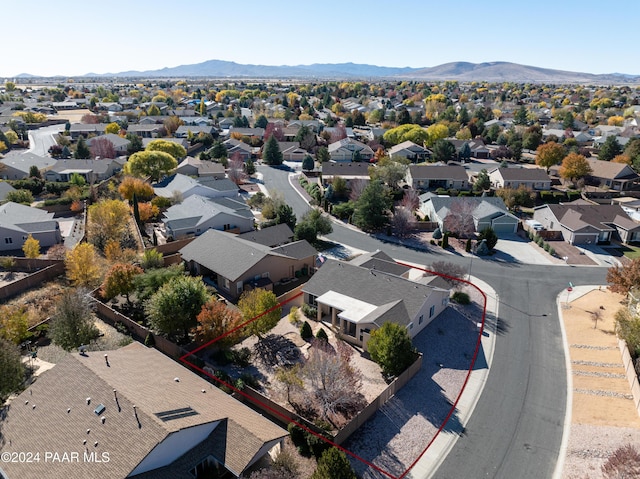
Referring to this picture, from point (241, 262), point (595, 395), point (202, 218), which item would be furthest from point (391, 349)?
point (202, 218)

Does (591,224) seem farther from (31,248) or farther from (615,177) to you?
(31,248)

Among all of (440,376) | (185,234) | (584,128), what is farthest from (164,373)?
(584,128)

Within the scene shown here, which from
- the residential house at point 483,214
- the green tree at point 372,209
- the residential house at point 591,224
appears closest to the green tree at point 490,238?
the residential house at point 483,214

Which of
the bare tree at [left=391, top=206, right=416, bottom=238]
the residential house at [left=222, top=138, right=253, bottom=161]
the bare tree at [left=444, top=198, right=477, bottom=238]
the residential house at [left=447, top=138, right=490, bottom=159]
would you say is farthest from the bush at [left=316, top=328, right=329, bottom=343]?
the residential house at [left=447, top=138, right=490, bottom=159]

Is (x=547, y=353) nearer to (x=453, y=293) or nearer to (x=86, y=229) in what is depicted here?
(x=453, y=293)

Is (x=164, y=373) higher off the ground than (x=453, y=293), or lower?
higher

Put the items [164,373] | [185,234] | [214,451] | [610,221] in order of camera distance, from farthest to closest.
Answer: [610,221] → [185,234] → [164,373] → [214,451]
